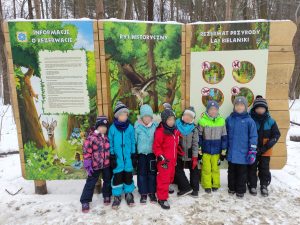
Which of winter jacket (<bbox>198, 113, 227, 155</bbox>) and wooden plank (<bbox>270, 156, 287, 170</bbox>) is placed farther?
wooden plank (<bbox>270, 156, 287, 170</bbox>)

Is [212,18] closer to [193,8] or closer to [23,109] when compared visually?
[193,8]

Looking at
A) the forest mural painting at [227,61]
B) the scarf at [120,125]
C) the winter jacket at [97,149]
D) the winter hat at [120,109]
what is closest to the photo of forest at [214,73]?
the forest mural painting at [227,61]

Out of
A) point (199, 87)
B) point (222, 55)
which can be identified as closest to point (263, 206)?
point (199, 87)

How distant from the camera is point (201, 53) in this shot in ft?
14.5

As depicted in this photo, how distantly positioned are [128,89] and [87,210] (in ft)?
6.34

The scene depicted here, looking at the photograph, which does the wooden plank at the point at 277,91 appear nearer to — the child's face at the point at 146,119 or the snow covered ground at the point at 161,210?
the snow covered ground at the point at 161,210

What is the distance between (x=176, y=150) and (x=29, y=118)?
233 cm

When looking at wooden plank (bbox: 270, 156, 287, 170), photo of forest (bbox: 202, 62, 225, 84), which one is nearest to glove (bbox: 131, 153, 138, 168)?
photo of forest (bbox: 202, 62, 225, 84)

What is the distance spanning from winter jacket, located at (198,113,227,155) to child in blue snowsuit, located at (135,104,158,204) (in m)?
0.78

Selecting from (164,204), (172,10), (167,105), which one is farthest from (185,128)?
(172,10)

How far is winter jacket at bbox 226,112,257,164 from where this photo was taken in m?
4.17

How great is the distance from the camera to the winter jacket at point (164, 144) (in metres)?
4.03

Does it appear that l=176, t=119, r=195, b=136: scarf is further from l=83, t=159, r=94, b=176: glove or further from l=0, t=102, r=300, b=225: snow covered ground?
l=83, t=159, r=94, b=176: glove

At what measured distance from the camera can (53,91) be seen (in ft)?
13.6
